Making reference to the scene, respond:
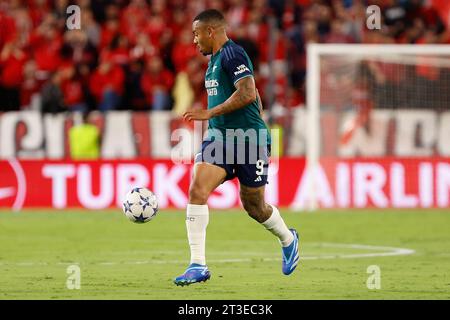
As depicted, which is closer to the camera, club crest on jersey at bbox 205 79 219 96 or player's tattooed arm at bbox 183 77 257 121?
player's tattooed arm at bbox 183 77 257 121

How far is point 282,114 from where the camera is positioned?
2156cm

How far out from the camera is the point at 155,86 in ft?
75.7

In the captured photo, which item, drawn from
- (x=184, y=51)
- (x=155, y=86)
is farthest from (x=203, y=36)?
(x=184, y=51)

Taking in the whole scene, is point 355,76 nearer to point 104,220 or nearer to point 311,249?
point 104,220

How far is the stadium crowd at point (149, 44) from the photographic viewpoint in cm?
2305

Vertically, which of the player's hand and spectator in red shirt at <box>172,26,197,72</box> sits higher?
spectator in red shirt at <box>172,26,197,72</box>

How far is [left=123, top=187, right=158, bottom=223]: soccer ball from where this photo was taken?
11.6m

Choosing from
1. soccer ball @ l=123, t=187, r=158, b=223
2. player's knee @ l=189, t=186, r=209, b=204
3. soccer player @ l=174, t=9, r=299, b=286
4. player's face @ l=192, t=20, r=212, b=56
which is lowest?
soccer ball @ l=123, t=187, r=158, b=223

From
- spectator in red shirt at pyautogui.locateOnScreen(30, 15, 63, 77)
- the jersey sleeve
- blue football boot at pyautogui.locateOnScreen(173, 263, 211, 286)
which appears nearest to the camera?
blue football boot at pyautogui.locateOnScreen(173, 263, 211, 286)

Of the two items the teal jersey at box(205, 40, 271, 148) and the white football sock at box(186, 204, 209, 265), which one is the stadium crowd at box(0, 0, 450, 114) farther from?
the white football sock at box(186, 204, 209, 265)

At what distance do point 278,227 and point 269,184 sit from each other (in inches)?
378

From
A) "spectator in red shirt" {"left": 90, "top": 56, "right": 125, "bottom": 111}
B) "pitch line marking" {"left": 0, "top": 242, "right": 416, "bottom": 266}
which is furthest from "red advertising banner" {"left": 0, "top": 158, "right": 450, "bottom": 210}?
"pitch line marking" {"left": 0, "top": 242, "right": 416, "bottom": 266}

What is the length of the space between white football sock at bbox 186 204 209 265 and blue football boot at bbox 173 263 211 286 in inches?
2.4
